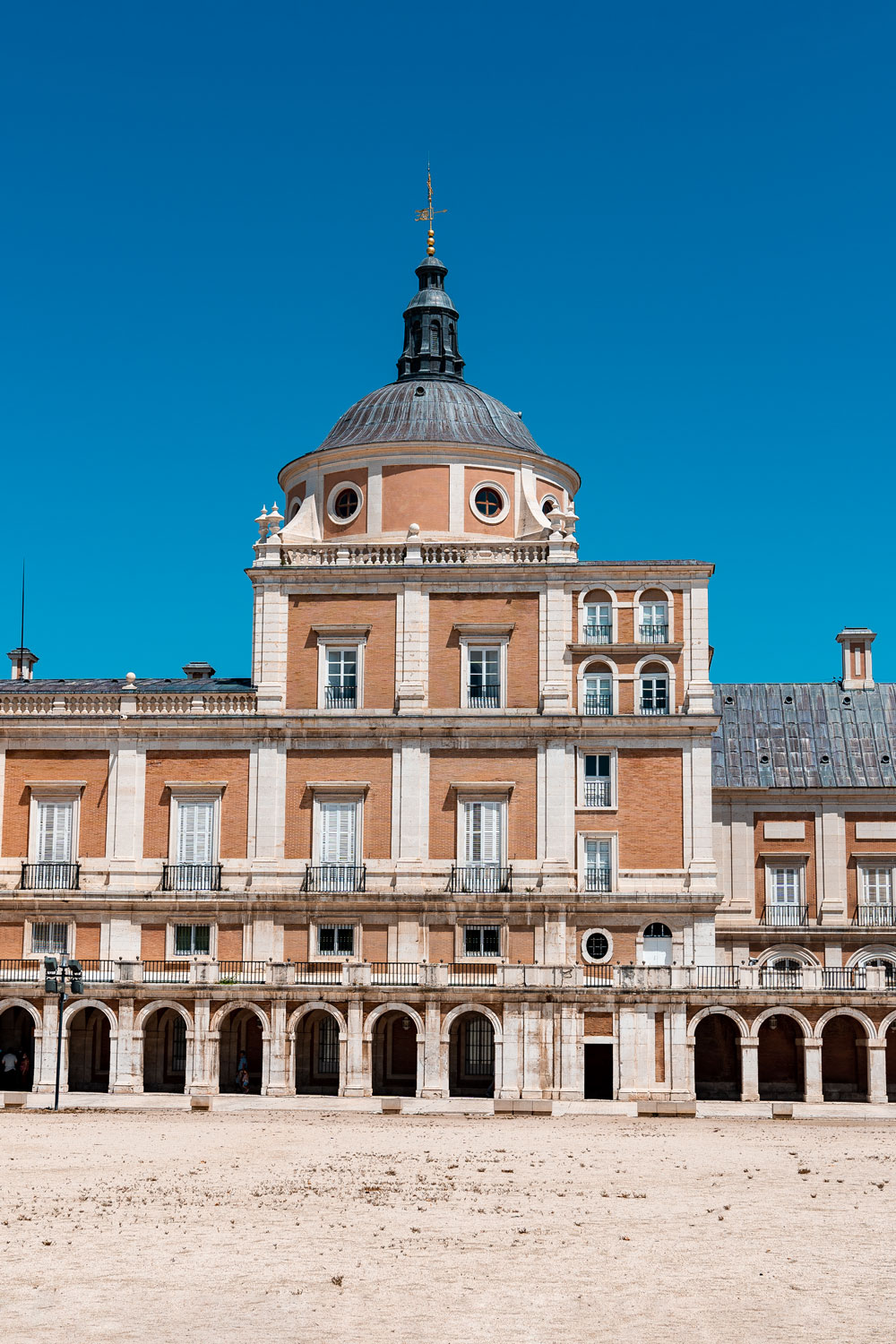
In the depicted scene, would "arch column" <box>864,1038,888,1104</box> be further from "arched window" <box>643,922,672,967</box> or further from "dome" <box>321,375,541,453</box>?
"dome" <box>321,375,541,453</box>

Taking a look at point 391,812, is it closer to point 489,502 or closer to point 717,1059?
point 489,502

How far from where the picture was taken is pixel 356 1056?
49.0 m

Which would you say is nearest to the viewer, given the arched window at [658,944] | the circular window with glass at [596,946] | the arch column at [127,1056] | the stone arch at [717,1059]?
the arch column at [127,1056]

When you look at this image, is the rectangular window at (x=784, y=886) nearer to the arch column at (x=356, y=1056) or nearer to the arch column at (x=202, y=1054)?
the arch column at (x=356, y=1056)

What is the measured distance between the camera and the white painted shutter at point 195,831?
5472 cm

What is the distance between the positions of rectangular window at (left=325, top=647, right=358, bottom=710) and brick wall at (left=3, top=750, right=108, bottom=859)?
24.0 ft

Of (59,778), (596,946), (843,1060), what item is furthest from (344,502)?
(843,1060)

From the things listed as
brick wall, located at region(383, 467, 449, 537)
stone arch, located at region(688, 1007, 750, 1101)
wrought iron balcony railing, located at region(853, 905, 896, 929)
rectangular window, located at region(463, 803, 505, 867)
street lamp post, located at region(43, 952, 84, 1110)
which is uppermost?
brick wall, located at region(383, 467, 449, 537)

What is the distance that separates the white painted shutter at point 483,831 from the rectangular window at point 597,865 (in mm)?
2681

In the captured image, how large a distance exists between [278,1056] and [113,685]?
14831 mm

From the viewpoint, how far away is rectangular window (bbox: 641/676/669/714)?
179 ft

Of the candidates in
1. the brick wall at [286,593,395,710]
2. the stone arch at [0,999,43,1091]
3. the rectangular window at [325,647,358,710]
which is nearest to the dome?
the brick wall at [286,593,395,710]

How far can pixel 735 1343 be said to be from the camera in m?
20.1

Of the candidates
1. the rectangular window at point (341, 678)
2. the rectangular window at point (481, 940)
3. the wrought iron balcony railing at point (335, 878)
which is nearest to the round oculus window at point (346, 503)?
the rectangular window at point (341, 678)
